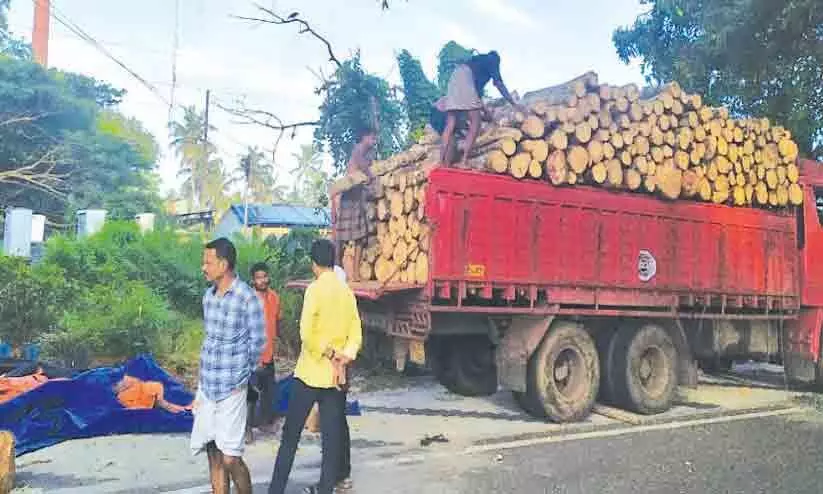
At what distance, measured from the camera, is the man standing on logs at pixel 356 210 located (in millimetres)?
7570

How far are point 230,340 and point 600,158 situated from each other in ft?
15.3

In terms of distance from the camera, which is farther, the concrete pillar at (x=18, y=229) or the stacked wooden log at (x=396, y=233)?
the concrete pillar at (x=18, y=229)

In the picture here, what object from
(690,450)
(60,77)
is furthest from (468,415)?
(60,77)

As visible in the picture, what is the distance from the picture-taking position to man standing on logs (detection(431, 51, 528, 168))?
683cm

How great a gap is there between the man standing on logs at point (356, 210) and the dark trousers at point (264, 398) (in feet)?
5.98

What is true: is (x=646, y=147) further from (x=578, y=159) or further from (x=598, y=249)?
(x=598, y=249)

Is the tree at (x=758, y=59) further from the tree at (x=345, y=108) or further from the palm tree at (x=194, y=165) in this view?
the palm tree at (x=194, y=165)

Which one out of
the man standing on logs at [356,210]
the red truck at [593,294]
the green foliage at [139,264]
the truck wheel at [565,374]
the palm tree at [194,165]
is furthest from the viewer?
the palm tree at [194,165]

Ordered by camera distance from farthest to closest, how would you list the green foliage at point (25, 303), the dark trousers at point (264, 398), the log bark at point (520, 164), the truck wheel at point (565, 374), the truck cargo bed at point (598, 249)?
the green foliage at point (25, 303), the truck wheel at point (565, 374), the log bark at point (520, 164), the truck cargo bed at point (598, 249), the dark trousers at point (264, 398)

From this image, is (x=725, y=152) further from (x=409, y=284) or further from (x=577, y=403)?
(x=409, y=284)

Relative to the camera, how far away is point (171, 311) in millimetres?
9344

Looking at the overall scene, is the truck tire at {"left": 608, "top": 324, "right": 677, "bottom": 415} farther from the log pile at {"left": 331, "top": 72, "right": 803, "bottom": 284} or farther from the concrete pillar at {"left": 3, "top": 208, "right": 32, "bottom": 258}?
the concrete pillar at {"left": 3, "top": 208, "right": 32, "bottom": 258}

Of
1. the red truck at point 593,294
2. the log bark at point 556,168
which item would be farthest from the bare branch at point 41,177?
the log bark at point 556,168

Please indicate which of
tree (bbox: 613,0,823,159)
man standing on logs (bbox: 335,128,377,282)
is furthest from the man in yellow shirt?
tree (bbox: 613,0,823,159)
